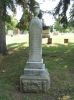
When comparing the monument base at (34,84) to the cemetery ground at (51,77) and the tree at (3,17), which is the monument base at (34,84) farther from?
the tree at (3,17)

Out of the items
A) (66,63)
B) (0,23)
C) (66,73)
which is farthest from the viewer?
(0,23)

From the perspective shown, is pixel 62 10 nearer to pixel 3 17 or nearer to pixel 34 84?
pixel 3 17

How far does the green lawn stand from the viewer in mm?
8539

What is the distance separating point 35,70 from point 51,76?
1.59 m

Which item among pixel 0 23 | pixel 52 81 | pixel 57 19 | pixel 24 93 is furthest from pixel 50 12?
pixel 24 93

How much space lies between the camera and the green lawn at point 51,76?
854 centimetres

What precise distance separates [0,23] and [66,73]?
20.7 ft

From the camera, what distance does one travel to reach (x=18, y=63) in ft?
45.1

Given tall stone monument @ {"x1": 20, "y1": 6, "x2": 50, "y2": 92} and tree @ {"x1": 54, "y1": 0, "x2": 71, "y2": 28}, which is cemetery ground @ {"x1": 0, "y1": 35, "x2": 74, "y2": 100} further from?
tree @ {"x1": 54, "y1": 0, "x2": 71, "y2": 28}

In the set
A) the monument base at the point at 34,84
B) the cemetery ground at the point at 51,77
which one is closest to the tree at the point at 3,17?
the cemetery ground at the point at 51,77

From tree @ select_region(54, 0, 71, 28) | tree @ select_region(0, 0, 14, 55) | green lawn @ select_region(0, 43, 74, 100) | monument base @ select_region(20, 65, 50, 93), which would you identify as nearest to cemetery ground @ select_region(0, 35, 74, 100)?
green lawn @ select_region(0, 43, 74, 100)

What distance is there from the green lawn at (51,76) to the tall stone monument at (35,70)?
0.79 feet

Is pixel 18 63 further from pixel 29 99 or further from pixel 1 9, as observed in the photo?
pixel 29 99

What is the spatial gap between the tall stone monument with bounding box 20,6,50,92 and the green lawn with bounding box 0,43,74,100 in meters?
0.24
